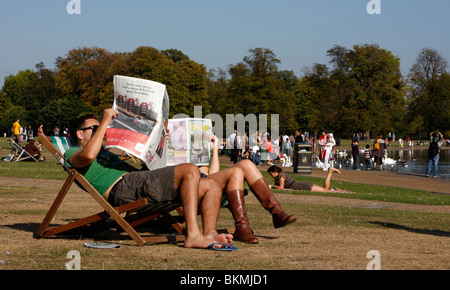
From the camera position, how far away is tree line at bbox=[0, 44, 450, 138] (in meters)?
68.0

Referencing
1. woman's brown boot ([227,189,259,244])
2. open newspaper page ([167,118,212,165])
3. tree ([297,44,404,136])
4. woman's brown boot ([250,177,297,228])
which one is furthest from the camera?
tree ([297,44,404,136])

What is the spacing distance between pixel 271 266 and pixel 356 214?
191 inches

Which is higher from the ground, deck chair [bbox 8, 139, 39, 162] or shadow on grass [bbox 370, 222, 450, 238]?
deck chair [bbox 8, 139, 39, 162]

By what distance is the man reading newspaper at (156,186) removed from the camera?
577 centimetres

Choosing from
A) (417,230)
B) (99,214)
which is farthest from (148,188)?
(417,230)

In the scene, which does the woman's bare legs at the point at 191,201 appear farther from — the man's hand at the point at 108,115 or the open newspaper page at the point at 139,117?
the man's hand at the point at 108,115

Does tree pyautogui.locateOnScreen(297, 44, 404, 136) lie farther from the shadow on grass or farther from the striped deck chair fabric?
the striped deck chair fabric

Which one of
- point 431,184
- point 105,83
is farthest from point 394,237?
point 105,83

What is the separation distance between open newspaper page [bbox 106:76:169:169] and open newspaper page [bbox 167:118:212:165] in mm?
1344

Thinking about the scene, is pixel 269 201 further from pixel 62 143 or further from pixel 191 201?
pixel 62 143

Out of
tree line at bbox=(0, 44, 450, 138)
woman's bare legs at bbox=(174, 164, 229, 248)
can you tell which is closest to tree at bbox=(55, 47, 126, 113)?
tree line at bbox=(0, 44, 450, 138)

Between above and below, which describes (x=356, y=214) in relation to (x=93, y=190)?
below
